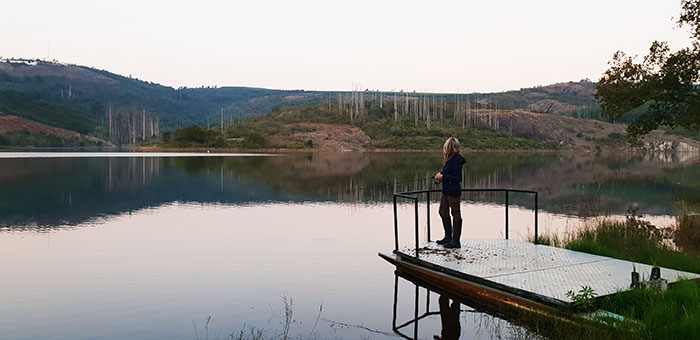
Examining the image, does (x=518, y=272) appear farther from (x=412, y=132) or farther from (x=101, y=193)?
(x=412, y=132)

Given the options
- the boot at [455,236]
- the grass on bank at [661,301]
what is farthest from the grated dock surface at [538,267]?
the grass on bank at [661,301]

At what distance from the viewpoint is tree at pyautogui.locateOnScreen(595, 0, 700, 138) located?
74.8 feet

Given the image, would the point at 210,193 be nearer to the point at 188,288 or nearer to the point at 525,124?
the point at 188,288

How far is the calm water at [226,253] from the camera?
9867 millimetres

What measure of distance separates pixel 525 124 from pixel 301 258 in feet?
513

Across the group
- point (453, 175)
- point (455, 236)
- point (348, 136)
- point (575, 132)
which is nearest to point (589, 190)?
point (455, 236)

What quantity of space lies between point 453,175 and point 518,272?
8.01 feet

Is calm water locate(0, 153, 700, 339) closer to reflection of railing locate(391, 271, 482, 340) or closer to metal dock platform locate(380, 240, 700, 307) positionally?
reflection of railing locate(391, 271, 482, 340)

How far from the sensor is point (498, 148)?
414ft

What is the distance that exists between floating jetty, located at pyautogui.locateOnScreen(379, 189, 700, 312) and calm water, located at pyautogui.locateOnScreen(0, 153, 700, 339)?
0.42 meters

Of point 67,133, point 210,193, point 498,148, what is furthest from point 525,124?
point 210,193

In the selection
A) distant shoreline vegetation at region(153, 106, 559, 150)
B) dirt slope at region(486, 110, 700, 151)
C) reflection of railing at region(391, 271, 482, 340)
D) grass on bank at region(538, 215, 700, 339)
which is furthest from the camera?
dirt slope at region(486, 110, 700, 151)

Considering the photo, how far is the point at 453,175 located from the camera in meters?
12.3

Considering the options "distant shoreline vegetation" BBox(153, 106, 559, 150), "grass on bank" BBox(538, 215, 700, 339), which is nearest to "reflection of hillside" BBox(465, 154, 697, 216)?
"grass on bank" BBox(538, 215, 700, 339)
